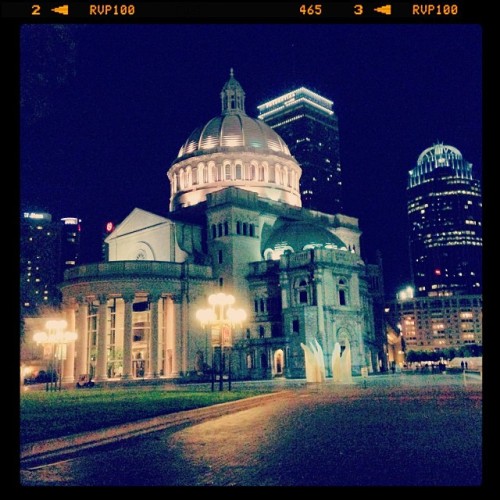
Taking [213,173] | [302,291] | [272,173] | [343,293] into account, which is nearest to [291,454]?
[302,291]

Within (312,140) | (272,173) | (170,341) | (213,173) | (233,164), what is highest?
(312,140)

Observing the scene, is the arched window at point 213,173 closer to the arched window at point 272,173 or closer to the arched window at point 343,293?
the arched window at point 272,173

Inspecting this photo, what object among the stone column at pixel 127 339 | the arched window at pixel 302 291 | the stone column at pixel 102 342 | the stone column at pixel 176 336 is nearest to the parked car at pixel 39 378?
the stone column at pixel 102 342

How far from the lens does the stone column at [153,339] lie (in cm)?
5578

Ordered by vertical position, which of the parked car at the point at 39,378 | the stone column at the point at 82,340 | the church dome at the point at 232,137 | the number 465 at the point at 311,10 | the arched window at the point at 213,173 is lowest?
the parked car at the point at 39,378

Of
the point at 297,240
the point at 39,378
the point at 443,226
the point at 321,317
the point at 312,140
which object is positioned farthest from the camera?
the point at 312,140

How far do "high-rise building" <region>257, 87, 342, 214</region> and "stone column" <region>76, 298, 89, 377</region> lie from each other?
112 m

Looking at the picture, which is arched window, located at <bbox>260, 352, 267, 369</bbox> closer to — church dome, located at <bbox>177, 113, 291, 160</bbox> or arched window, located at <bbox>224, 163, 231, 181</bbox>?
arched window, located at <bbox>224, 163, 231, 181</bbox>

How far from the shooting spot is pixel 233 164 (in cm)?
7531

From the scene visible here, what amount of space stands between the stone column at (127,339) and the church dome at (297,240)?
17.3 meters

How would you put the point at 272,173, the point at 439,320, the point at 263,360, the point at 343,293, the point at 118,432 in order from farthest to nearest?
the point at 439,320 → the point at 272,173 → the point at 343,293 → the point at 263,360 → the point at 118,432

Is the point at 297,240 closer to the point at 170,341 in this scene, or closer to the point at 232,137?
the point at 170,341

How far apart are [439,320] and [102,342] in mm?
103903

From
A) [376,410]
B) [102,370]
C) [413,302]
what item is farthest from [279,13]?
[413,302]
